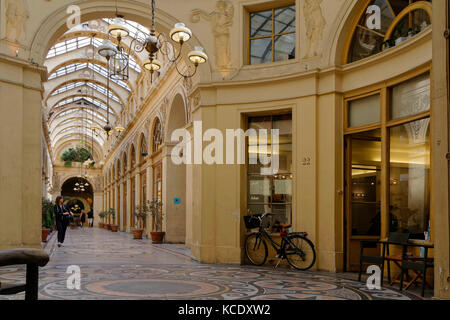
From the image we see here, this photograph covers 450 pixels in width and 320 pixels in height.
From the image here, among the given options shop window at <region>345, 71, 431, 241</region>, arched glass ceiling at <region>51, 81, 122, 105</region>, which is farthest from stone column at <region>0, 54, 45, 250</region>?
arched glass ceiling at <region>51, 81, 122, 105</region>

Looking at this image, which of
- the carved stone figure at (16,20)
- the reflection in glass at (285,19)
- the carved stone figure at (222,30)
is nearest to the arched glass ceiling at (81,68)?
the carved stone figure at (222,30)

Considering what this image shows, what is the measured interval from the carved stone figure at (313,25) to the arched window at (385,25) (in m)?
0.65

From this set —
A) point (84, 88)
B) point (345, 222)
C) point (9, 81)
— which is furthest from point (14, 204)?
point (84, 88)

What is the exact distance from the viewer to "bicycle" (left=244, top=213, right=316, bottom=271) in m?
9.51

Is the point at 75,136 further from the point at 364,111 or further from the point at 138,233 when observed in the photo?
the point at 364,111

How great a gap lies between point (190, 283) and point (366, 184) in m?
4.27

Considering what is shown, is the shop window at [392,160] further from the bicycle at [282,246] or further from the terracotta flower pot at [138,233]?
the terracotta flower pot at [138,233]

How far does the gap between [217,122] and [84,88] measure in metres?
26.0

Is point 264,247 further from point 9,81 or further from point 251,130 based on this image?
point 9,81

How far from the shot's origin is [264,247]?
33.6 ft

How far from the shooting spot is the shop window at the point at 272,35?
10445 mm

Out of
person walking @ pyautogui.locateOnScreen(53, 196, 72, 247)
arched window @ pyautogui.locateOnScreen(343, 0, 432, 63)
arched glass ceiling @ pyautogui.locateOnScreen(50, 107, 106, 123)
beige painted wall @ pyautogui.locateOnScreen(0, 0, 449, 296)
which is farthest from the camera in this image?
arched glass ceiling @ pyautogui.locateOnScreen(50, 107, 106, 123)

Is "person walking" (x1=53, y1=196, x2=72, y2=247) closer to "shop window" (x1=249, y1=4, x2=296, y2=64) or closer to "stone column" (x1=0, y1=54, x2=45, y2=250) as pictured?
"stone column" (x1=0, y1=54, x2=45, y2=250)

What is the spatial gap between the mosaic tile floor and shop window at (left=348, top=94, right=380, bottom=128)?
3.07m
